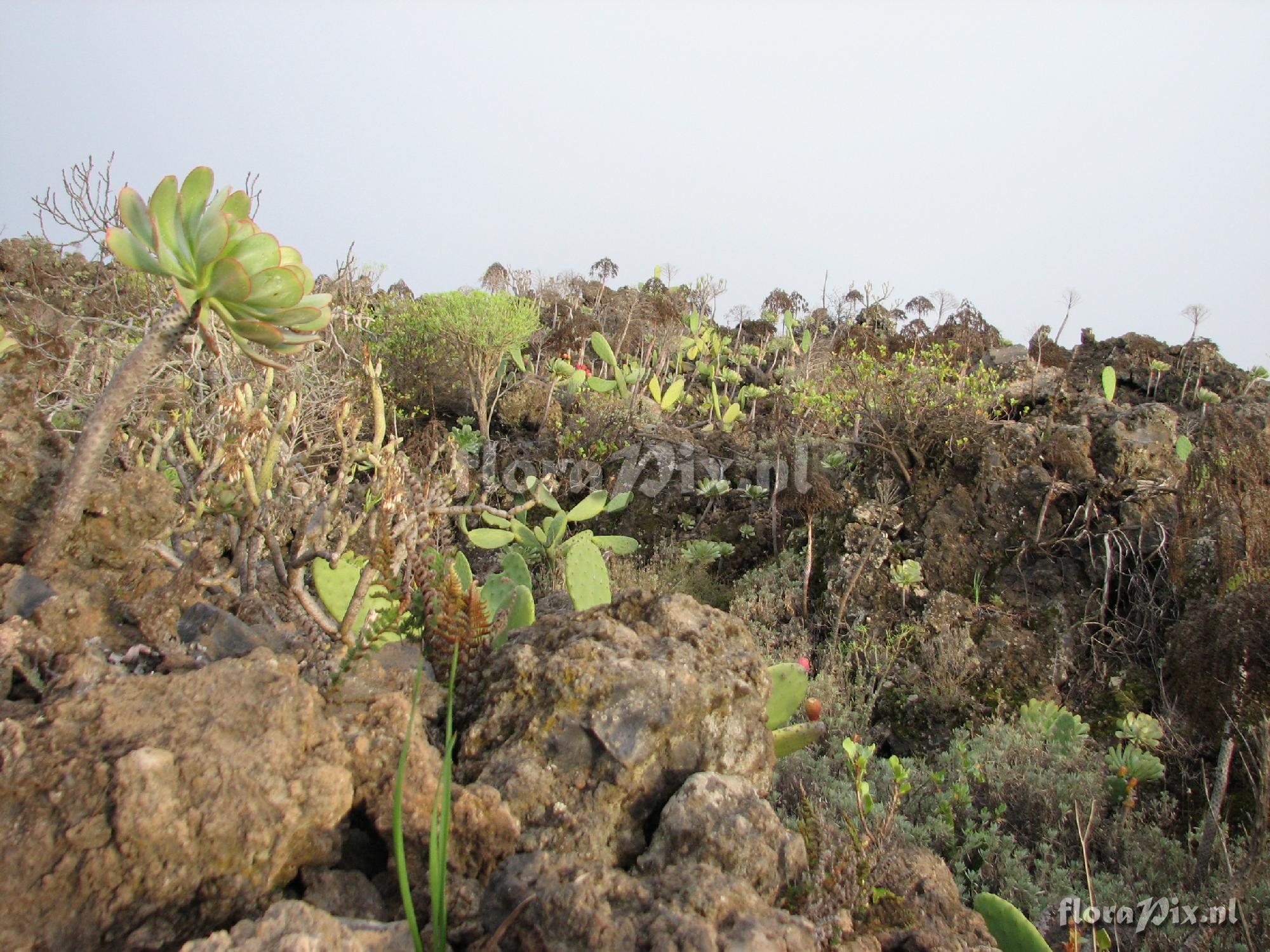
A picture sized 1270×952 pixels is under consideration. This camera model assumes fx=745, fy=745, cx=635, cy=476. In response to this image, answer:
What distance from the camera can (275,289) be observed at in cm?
186

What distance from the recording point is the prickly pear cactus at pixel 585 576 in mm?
3744

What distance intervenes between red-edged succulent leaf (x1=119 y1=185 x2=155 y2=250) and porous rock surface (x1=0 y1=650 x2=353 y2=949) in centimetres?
109

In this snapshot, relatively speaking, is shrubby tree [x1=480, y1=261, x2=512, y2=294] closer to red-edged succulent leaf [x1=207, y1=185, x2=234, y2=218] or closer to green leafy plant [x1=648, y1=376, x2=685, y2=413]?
green leafy plant [x1=648, y1=376, x2=685, y2=413]

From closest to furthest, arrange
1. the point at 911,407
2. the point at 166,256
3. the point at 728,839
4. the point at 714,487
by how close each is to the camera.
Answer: the point at 728,839
the point at 166,256
the point at 911,407
the point at 714,487

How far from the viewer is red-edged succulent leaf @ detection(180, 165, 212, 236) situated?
1853 mm

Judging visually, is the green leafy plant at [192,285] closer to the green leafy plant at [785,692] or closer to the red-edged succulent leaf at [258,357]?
the red-edged succulent leaf at [258,357]

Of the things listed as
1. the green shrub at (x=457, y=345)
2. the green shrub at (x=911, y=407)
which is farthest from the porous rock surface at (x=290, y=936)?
the green shrub at (x=457, y=345)

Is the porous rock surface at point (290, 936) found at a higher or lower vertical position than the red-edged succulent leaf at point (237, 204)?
lower

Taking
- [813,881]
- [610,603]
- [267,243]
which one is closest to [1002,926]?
[813,881]

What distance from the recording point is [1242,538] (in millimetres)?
4496

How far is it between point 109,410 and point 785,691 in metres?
2.51

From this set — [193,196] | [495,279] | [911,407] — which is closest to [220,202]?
[193,196]

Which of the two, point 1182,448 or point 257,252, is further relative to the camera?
point 1182,448

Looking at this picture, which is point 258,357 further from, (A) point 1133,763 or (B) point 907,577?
(B) point 907,577
